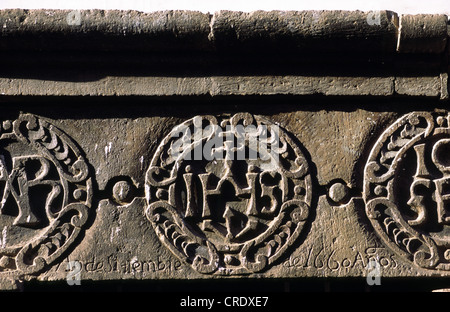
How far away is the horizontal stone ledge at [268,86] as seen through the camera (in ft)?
13.5

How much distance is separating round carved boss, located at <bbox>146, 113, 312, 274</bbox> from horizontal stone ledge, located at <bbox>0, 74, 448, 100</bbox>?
0.44 ft

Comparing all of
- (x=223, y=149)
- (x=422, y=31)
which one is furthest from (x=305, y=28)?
(x=223, y=149)

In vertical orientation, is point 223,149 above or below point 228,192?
above

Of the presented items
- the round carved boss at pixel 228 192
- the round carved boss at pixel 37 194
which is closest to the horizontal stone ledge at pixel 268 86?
the round carved boss at pixel 228 192

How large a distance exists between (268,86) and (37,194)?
1.12m

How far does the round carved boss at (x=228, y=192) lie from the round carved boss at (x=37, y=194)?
0.33 metres

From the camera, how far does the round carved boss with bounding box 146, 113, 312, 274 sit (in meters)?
4.04

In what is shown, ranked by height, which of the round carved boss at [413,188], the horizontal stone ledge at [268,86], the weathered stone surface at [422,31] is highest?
the weathered stone surface at [422,31]

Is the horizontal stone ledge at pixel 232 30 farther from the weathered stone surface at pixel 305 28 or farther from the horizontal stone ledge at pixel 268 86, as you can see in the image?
the horizontal stone ledge at pixel 268 86

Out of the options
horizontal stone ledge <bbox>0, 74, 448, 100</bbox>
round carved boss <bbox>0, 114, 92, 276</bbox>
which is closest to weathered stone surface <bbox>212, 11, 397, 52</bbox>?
horizontal stone ledge <bbox>0, 74, 448, 100</bbox>

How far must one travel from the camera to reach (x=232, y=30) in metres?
3.99

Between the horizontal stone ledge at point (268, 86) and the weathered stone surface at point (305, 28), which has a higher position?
the weathered stone surface at point (305, 28)

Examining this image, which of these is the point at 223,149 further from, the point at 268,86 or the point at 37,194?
the point at 37,194
